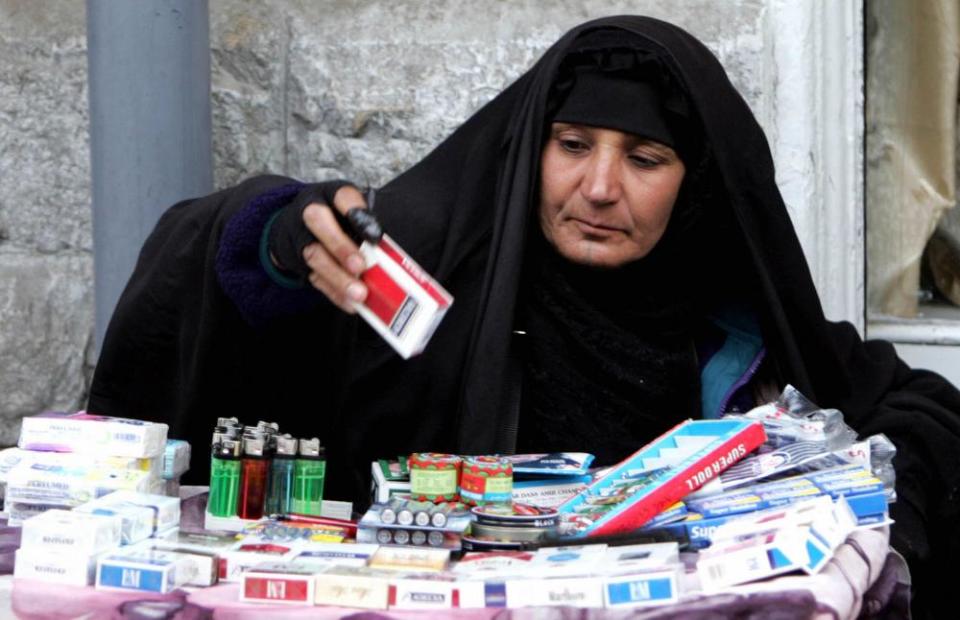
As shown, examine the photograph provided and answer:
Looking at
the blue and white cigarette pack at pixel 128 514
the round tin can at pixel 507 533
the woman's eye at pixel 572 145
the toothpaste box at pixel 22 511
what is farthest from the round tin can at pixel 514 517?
the woman's eye at pixel 572 145

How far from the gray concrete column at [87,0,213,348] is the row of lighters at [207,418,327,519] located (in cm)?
87

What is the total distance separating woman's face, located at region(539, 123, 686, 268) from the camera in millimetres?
2229

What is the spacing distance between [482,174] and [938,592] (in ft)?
3.21

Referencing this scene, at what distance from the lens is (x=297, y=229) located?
5.82 ft

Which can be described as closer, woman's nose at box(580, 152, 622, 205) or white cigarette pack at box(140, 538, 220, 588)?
white cigarette pack at box(140, 538, 220, 588)

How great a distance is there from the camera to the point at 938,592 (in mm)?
2160

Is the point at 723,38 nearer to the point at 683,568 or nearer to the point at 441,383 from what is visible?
the point at 441,383

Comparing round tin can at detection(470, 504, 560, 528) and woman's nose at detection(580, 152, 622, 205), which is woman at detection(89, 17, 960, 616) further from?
round tin can at detection(470, 504, 560, 528)

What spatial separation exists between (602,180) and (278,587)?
100cm

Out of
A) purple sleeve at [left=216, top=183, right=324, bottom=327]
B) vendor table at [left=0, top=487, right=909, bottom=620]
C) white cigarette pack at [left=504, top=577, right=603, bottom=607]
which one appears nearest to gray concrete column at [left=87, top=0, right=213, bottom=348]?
purple sleeve at [left=216, top=183, right=324, bottom=327]

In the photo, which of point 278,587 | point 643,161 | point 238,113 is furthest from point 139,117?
point 278,587

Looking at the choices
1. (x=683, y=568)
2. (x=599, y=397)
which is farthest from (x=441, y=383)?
(x=683, y=568)

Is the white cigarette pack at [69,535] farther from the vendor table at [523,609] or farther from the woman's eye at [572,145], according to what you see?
the woman's eye at [572,145]

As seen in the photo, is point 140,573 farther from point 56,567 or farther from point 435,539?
point 435,539
